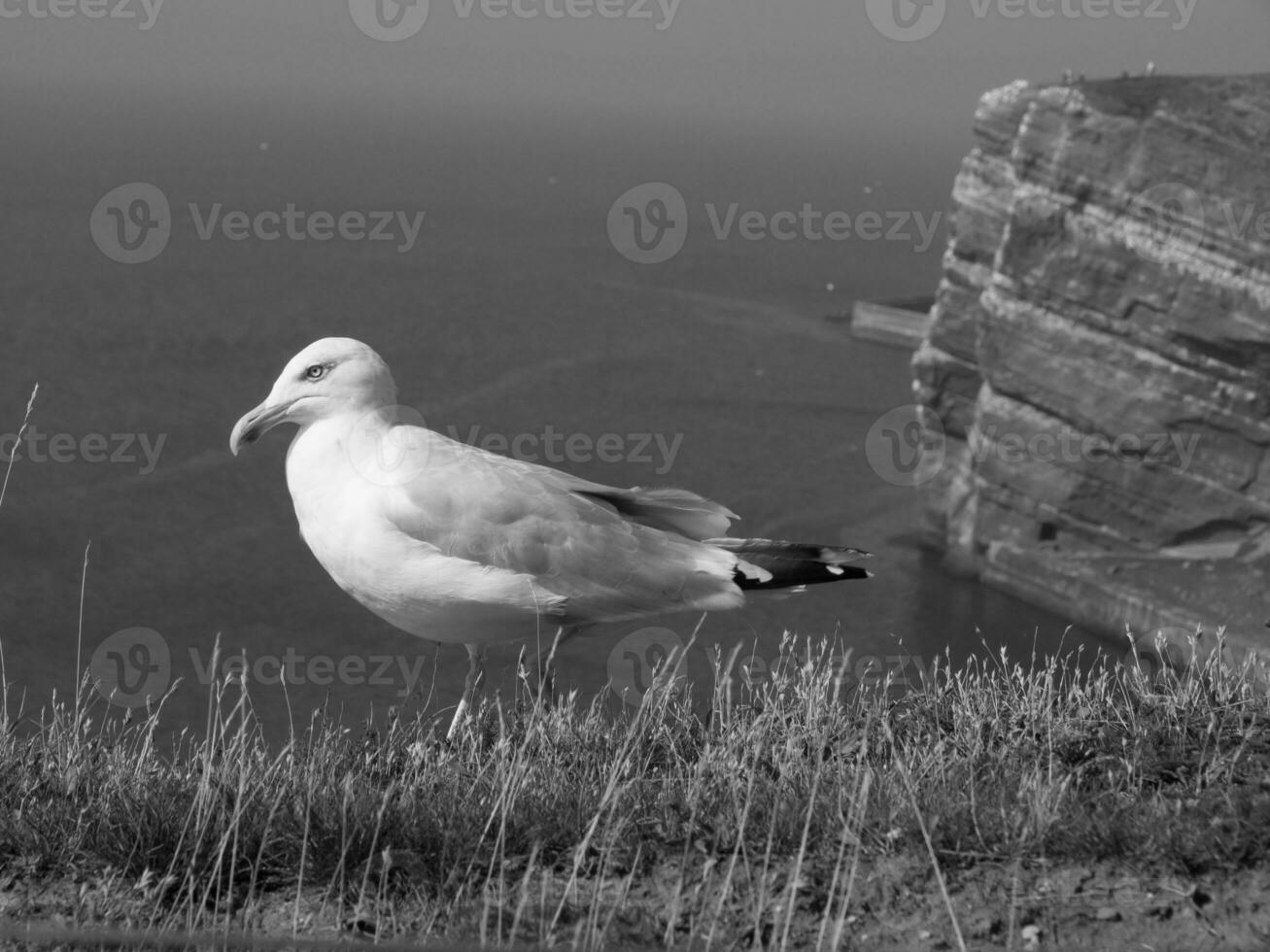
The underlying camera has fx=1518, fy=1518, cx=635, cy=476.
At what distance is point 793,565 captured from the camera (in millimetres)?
8531

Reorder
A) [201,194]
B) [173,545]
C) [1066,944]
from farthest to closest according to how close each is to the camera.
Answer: [201,194] → [173,545] → [1066,944]

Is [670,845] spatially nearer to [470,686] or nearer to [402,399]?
[470,686]

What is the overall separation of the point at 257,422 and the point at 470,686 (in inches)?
73.3

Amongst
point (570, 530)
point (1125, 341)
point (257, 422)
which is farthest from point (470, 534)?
point (1125, 341)

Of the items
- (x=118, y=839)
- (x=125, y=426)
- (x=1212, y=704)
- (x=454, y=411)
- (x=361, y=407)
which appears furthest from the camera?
(x=454, y=411)

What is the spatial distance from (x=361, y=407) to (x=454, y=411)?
175ft

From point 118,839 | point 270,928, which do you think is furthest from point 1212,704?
point 118,839

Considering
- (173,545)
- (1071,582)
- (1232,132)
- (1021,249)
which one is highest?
(1232,132)

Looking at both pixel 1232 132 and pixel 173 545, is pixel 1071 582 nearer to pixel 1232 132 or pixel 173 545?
pixel 1232 132

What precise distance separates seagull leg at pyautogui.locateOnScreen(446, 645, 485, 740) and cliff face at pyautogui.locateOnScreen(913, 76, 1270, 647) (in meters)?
24.3

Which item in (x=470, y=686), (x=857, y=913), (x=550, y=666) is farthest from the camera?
(x=470, y=686)

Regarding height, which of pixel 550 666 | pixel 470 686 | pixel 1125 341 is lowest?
pixel 1125 341

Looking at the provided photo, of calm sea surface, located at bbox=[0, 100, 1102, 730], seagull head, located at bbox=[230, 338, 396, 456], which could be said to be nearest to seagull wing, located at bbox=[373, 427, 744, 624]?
seagull head, located at bbox=[230, 338, 396, 456]

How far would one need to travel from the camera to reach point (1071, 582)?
40.1 meters
